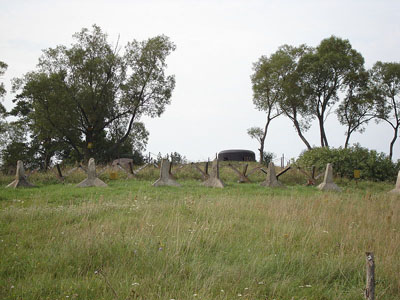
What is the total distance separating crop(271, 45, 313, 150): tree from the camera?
36.4 meters

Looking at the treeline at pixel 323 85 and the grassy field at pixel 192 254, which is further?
the treeline at pixel 323 85

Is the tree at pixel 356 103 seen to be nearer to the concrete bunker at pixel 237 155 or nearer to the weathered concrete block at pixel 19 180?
the concrete bunker at pixel 237 155

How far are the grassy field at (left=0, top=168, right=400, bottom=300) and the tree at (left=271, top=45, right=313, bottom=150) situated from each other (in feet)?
94.4

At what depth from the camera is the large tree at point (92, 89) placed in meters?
30.1

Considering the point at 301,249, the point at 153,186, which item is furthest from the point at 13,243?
the point at 153,186

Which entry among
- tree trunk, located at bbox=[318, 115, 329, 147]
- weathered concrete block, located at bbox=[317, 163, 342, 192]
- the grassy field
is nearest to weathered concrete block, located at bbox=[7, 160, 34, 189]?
the grassy field

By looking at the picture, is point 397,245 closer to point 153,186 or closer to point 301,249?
point 301,249

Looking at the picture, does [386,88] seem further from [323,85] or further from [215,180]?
[215,180]

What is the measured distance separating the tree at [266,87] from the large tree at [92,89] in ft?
35.2

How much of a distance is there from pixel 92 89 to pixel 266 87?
19.3 m

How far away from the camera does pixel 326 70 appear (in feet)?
114

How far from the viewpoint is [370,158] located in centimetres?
2308

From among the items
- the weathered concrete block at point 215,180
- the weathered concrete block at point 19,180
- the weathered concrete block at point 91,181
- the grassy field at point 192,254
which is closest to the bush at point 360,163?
the weathered concrete block at point 215,180

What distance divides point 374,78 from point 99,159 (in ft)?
108
